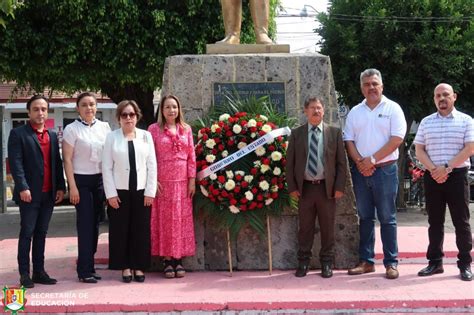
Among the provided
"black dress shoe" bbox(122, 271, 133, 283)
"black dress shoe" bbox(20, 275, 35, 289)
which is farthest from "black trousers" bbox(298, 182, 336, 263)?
"black dress shoe" bbox(20, 275, 35, 289)

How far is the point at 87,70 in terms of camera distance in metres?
10.6

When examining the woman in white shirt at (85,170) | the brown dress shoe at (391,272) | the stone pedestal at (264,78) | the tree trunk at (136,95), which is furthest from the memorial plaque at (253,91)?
the tree trunk at (136,95)

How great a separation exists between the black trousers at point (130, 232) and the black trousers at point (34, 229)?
22.2 inches

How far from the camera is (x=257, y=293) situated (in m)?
4.81

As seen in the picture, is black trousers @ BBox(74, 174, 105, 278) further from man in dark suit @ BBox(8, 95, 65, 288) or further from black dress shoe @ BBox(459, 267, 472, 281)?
black dress shoe @ BBox(459, 267, 472, 281)

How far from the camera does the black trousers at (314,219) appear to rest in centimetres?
517

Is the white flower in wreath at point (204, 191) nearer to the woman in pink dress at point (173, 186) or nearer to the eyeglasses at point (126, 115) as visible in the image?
the woman in pink dress at point (173, 186)

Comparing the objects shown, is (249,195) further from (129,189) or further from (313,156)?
(129,189)

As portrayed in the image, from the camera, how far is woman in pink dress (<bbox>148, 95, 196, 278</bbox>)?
17.3 ft

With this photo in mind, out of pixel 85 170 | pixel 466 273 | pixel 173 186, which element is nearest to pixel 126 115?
pixel 85 170

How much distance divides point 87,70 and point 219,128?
5.91m

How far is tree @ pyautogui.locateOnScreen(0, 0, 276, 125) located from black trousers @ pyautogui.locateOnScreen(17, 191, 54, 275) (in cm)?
544

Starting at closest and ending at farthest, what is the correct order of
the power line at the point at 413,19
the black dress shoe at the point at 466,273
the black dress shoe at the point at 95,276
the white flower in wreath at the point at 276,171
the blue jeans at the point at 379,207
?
the black dress shoe at the point at 466,273, the blue jeans at the point at 379,207, the black dress shoe at the point at 95,276, the white flower in wreath at the point at 276,171, the power line at the point at 413,19

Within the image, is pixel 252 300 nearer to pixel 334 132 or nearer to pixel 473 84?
pixel 334 132
